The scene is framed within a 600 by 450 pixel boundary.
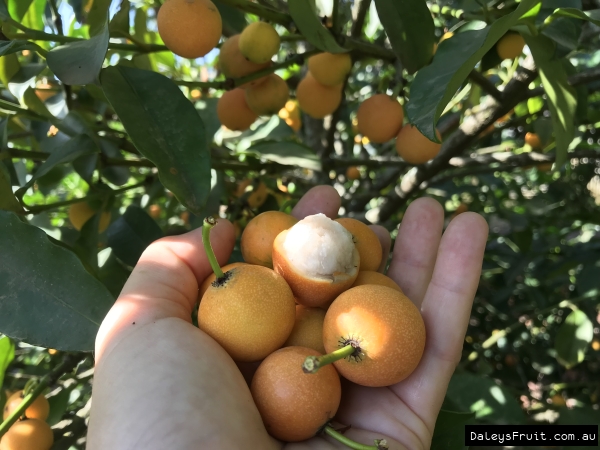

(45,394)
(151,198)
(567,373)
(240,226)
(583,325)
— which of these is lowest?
(567,373)

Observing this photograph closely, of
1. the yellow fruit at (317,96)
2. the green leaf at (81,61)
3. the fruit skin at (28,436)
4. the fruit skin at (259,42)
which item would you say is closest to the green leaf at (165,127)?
the green leaf at (81,61)

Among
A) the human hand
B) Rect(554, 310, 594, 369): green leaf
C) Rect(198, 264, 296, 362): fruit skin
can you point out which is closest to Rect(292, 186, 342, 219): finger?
the human hand

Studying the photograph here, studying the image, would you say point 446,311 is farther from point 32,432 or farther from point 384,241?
point 32,432

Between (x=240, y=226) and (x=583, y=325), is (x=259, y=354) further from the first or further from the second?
(x=583, y=325)

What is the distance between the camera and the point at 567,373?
2039 millimetres

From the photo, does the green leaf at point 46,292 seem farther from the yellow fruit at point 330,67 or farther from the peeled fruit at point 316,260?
the yellow fruit at point 330,67

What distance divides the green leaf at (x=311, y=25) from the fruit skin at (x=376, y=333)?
414mm

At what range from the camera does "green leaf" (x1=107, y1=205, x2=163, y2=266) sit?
0.89 m

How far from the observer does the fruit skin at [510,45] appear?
85 cm

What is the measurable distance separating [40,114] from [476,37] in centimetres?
76

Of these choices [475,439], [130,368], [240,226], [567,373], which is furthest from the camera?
[567,373]

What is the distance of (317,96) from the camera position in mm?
1059

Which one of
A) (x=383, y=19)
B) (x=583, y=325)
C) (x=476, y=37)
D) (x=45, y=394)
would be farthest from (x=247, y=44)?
(x=583, y=325)

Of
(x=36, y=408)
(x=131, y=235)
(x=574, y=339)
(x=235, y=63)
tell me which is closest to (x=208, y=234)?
(x=131, y=235)
